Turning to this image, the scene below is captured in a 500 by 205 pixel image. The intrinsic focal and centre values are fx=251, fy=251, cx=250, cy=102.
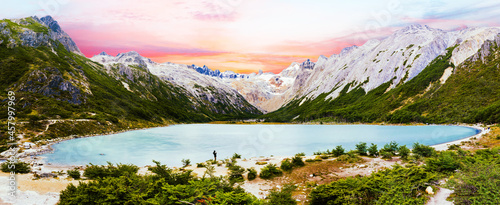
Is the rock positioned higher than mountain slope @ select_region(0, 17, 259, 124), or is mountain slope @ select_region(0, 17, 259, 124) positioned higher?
mountain slope @ select_region(0, 17, 259, 124)

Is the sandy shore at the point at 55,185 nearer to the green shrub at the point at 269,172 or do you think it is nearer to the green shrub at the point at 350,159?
the green shrub at the point at 269,172

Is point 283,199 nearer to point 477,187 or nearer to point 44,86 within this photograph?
point 477,187

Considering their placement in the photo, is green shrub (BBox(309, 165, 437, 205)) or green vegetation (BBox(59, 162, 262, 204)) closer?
green vegetation (BBox(59, 162, 262, 204))

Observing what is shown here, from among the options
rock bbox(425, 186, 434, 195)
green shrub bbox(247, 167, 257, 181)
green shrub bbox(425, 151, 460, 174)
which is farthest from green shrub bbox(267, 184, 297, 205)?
green shrub bbox(425, 151, 460, 174)

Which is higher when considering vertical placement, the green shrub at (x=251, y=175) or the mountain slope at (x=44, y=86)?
the mountain slope at (x=44, y=86)

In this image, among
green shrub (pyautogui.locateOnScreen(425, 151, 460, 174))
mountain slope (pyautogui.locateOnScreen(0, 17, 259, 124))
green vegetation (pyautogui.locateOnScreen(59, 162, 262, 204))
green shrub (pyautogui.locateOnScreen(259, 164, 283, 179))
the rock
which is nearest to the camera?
green vegetation (pyautogui.locateOnScreen(59, 162, 262, 204))

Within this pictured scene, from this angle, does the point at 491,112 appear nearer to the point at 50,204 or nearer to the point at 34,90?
the point at 50,204

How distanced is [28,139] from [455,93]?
21768 cm

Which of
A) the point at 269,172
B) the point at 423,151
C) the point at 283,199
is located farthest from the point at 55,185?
the point at 423,151

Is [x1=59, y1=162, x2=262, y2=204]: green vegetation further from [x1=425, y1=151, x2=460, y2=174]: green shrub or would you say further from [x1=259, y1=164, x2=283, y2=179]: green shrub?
[x1=425, y1=151, x2=460, y2=174]: green shrub

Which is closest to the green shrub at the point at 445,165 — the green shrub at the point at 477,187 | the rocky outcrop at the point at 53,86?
the green shrub at the point at 477,187

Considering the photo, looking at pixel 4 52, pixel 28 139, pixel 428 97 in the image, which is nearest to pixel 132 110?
pixel 4 52

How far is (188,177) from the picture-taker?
19016 millimetres

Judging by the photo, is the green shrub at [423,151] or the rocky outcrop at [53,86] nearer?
the green shrub at [423,151]
